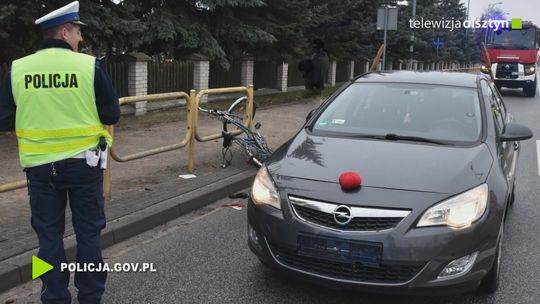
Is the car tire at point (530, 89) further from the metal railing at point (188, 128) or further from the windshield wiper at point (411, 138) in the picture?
the windshield wiper at point (411, 138)

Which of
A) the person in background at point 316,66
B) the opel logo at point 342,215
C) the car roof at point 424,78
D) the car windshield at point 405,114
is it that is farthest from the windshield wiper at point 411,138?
the person in background at point 316,66

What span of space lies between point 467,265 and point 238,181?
12.7ft

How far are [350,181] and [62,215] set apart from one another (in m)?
1.77

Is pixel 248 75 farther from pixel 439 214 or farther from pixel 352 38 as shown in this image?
pixel 439 214

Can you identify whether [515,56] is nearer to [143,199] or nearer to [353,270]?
[143,199]

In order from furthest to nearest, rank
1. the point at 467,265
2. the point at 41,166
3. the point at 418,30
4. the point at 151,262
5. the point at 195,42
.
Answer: the point at 418,30 < the point at 195,42 < the point at 151,262 < the point at 467,265 < the point at 41,166

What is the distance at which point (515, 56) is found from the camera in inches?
965

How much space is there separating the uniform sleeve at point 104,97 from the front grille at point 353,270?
4.43 feet

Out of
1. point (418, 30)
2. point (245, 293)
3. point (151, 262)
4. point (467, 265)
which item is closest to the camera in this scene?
point (467, 265)

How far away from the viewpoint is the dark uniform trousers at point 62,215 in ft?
10.4

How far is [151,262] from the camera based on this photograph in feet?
14.7

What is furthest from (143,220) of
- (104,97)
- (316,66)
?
(316,66)

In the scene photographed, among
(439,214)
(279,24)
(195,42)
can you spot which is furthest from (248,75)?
(439,214)

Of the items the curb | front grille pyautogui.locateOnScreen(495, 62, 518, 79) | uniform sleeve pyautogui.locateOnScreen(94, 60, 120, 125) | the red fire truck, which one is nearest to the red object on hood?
uniform sleeve pyautogui.locateOnScreen(94, 60, 120, 125)
